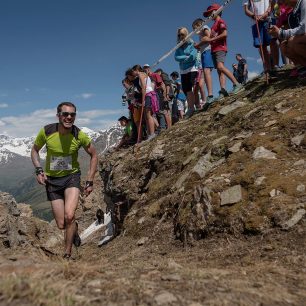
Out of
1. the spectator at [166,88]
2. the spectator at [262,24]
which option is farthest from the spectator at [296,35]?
the spectator at [166,88]

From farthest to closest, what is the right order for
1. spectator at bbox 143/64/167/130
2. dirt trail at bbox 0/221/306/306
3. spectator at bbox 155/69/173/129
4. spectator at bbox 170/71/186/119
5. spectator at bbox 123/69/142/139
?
1. spectator at bbox 170/71/186/119
2. spectator at bbox 155/69/173/129
3. spectator at bbox 143/64/167/130
4. spectator at bbox 123/69/142/139
5. dirt trail at bbox 0/221/306/306

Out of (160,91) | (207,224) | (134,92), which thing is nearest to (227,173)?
(207,224)

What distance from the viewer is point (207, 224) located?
6.78 m

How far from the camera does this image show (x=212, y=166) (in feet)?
27.9

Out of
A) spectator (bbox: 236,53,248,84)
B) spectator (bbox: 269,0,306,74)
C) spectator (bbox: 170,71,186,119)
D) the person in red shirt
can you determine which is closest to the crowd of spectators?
the person in red shirt

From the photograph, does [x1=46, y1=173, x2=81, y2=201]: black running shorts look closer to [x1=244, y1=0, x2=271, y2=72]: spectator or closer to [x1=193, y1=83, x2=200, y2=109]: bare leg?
[x1=193, y1=83, x2=200, y2=109]: bare leg

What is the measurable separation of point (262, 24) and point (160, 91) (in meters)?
5.75

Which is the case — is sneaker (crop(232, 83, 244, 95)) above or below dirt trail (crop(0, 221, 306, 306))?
above

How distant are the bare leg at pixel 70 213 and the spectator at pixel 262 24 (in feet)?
25.1

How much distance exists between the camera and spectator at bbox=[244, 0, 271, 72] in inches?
492

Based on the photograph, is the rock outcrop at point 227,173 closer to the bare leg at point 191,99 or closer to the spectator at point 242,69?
the bare leg at point 191,99

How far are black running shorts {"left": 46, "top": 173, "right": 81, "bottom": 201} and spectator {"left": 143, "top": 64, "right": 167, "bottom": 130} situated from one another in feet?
24.1

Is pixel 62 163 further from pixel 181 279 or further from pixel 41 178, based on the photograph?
pixel 181 279

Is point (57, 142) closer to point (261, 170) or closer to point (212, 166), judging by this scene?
point (212, 166)
